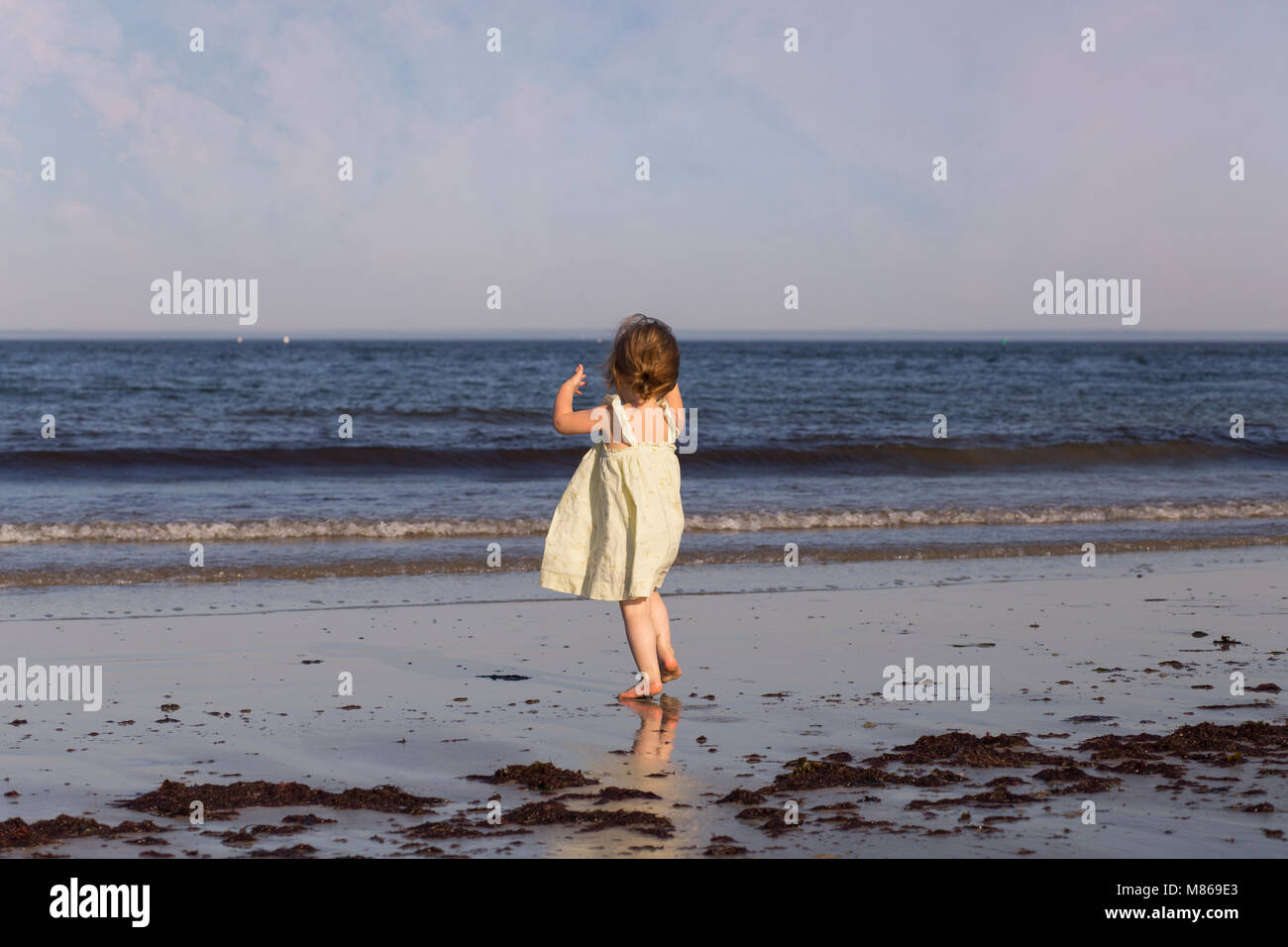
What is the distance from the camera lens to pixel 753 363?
183 ft

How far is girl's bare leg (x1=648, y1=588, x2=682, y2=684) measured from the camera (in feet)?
19.0

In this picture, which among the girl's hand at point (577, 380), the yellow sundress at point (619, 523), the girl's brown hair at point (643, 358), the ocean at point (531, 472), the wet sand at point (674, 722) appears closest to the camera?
the wet sand at point (674, 722)

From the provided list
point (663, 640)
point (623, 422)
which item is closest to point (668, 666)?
point (663, 640)

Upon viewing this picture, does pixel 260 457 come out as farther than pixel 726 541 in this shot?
Yes

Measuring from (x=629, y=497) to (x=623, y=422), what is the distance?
13.6 inches

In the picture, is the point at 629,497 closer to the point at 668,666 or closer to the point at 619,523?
the point at 619,523

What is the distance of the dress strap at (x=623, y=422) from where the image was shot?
5.58 m

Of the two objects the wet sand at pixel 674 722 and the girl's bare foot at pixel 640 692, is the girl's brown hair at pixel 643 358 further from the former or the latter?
the wet sand at pixel 674 722

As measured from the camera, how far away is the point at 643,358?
5.48 meters

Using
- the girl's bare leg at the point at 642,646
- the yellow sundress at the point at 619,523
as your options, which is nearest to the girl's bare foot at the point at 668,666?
the girl's bare leg at the point at 642,646

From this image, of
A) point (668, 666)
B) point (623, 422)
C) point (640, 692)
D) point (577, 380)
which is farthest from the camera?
point (668, 666)
